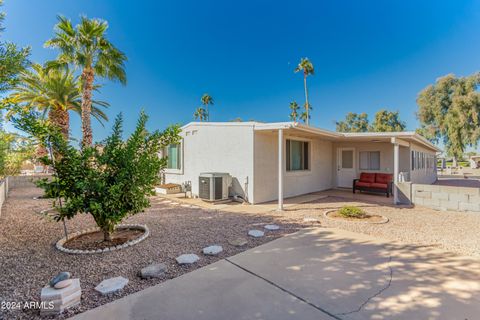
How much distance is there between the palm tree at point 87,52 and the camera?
350 inches

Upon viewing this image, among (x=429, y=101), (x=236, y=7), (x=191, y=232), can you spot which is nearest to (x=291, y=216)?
(x=191, y=232)

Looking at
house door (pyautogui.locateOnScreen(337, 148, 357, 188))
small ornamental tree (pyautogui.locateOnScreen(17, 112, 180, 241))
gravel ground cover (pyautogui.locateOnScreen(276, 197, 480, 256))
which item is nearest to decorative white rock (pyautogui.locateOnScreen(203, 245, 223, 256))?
small ornamental tree (pyautogui.locateOnScreen(17, 112, 180, 241))

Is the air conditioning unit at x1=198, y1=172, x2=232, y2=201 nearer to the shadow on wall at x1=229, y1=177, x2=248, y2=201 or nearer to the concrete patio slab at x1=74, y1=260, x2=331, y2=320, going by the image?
the shadow on wall at x1=229, y1=177, x2=248, y2=201

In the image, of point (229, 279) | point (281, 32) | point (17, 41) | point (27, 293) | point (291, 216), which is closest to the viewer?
point (27, 293)

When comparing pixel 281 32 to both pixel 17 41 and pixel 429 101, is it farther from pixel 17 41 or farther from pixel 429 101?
pixel 429 101

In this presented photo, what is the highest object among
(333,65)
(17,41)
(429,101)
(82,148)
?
(333,65)

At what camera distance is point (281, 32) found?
50.8 ft

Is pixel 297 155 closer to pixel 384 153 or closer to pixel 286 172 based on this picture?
pixel 286 172

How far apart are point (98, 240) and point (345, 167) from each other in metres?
11.0

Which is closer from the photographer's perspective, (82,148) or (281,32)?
(82,148)

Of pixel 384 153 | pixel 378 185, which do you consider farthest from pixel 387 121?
pixel 378 185

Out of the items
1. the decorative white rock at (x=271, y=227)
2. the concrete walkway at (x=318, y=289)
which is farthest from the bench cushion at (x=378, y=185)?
the decorative white rock at (x=271, y=227)

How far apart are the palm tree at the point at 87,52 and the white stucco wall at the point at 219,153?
12.6 feet

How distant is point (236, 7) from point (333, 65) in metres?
10.1
